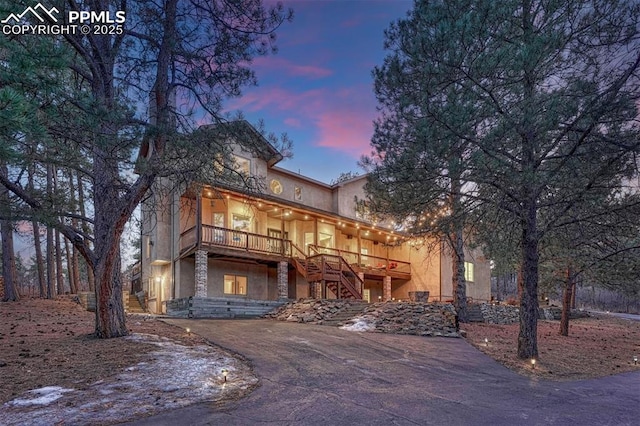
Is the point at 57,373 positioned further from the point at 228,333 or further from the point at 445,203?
the point at 445,203

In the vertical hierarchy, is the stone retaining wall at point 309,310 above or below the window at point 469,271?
below

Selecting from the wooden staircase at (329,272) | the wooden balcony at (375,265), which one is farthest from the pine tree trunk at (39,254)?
the wooden balcony at (375,265)

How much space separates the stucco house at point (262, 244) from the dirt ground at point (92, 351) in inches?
171

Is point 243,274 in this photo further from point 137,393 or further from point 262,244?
point 137,393

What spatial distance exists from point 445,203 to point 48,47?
361 inches

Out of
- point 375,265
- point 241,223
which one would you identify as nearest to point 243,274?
point 241,223

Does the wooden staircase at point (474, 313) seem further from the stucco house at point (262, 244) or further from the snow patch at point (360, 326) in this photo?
the snow patch at point (360, 326)

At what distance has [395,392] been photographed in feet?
20.2

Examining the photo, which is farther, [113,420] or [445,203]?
[445,203]

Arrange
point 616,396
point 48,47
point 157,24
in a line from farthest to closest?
point 157,24
point 616,396
point 48,47

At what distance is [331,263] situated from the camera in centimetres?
2000

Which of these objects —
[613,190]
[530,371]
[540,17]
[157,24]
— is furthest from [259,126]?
[613,190]

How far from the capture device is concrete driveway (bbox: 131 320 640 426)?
4953 mm

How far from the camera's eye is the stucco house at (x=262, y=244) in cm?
1750
